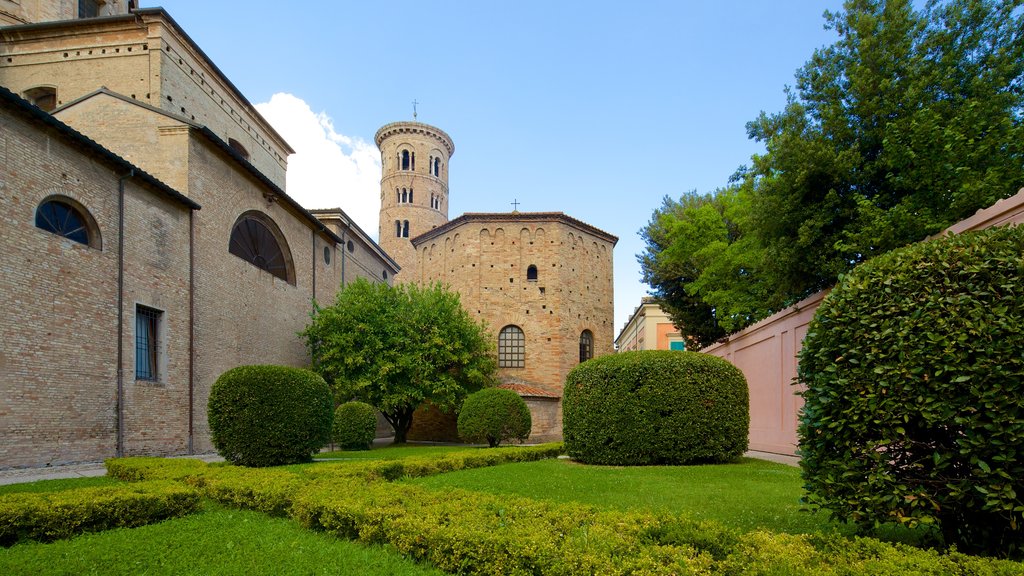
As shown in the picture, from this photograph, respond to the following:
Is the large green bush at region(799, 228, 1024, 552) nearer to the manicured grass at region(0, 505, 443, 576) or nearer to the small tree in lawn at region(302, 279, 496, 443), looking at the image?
the manicured grass at region(0, 505, 443, 576)

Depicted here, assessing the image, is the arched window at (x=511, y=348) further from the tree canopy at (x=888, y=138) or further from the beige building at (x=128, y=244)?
the tree canopy at (x=888, y=138)

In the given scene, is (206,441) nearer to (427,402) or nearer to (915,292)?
(427,402)

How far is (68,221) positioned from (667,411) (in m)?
14.1

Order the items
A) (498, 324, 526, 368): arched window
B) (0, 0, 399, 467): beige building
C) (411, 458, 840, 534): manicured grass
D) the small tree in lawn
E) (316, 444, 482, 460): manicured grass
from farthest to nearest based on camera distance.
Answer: (498, 324, 526, 368): arched window
the small tree in lawn
(316, 444, 482, 460): manicured grass
(0, 0, 399, 467): beige building
(411, 458, 840, 534): manicured grass

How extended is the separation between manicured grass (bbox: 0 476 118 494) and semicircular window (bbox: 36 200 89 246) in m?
5.66

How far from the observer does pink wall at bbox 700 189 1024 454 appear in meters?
12.7

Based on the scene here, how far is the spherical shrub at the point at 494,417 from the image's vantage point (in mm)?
17547

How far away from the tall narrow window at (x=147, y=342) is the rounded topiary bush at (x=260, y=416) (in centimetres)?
339

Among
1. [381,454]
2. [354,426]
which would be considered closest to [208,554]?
[381,454]

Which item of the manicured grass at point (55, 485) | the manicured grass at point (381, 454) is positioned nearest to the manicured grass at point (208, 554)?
the manicured grass at point (55, 485)

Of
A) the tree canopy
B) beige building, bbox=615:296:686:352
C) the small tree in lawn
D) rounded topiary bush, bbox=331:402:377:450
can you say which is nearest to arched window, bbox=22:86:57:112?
the small tree in lawn

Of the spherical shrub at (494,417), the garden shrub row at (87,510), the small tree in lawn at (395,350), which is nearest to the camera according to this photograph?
the garden shrub row at (87,510)

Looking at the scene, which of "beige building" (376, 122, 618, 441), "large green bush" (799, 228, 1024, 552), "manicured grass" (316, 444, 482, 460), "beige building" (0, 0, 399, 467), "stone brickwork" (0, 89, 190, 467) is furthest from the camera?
"beige building" (376, 122, 618, 441)

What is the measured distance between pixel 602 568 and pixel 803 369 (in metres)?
2.69
